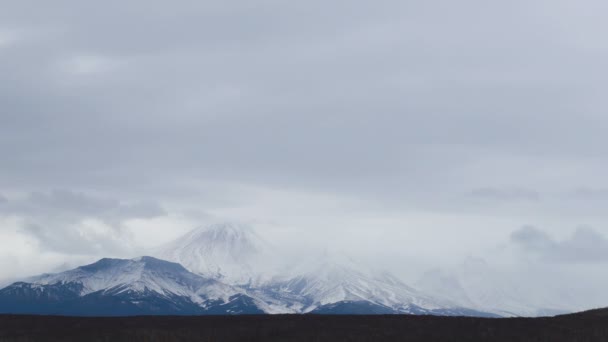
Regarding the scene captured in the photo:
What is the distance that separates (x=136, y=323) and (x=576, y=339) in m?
45.4

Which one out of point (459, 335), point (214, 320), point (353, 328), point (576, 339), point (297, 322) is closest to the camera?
point (576, 339)

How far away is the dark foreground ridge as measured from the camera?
6912 cm

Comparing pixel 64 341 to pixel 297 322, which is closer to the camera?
pixel 64 341

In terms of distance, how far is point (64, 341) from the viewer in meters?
72.9

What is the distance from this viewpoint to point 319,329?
3019 inches

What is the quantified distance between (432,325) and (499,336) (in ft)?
31.0

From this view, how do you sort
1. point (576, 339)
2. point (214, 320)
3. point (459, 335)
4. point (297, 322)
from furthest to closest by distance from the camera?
1. point (214, 320)
2. point (297, 322)
3. point (459, 335)
4. point (576, 339)

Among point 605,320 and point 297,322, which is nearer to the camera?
point 605,320

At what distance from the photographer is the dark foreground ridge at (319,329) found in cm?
6912

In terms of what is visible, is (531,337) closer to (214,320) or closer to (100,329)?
(214,320)

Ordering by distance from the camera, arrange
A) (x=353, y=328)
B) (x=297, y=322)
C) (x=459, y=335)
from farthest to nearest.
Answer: (x=297, y=322), (x=353, y=328), (x=459, y=335)

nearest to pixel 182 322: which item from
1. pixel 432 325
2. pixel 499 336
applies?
pixel 432 325

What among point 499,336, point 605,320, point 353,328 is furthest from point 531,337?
point 353,328

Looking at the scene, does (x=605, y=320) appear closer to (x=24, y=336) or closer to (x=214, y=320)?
(x=214, y=320)
